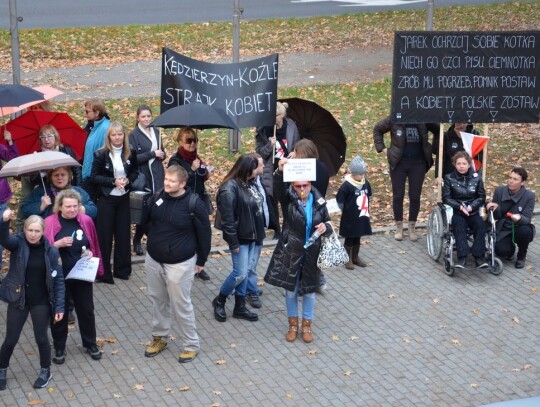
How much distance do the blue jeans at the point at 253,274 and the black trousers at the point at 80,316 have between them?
6.13 feet

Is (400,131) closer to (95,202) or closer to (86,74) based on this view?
(95,202)

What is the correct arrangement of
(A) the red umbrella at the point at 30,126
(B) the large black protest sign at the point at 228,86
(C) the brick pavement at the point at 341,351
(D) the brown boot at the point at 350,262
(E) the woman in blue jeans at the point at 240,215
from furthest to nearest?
1. (B) the large black protest sign at the point at 228,86
2. (D) the brown boot at the point at 350,262
3. (A) the red umbrella at the point at 30,126
4. (E) the woman in blue jeans at the point at 240,215
5. (C) the brick pavement at the point at 341,351

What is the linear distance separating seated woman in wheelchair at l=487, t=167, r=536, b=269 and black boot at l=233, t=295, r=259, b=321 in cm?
334

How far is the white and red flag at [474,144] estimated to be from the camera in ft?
42.3

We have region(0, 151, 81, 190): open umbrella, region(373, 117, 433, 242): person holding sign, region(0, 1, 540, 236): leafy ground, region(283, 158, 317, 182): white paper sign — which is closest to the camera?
region(0, 151, 81, 190): open umbrella

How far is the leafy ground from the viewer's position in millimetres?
16531

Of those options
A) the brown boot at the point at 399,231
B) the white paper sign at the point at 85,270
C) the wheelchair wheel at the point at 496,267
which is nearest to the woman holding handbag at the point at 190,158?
the white paper sign at the point at 85,270

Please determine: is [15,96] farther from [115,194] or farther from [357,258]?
[357,258]

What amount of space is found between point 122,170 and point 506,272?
15.6ft

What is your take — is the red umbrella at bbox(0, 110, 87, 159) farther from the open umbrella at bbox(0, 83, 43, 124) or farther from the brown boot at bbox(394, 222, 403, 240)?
the brown boot at bbox(394, 222, 403, 240)

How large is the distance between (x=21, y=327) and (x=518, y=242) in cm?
620

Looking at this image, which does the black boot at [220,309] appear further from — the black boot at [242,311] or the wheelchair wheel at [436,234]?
the wheelchair wheel at [436,234]

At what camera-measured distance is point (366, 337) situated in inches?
417

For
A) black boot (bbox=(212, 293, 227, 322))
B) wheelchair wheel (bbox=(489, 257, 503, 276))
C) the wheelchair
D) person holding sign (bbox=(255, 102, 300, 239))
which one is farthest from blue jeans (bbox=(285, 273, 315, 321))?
wheelchair wheel (bbox=(489, 257, 503, 276))
